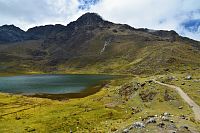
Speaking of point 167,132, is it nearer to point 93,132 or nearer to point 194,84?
point 93,132

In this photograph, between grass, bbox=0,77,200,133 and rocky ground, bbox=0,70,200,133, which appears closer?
rocky ground, bbox=0,70,200,133

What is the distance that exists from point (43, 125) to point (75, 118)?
8834mm

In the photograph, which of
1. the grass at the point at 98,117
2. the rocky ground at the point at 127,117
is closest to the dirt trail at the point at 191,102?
the rocky ground at the point at 127,117

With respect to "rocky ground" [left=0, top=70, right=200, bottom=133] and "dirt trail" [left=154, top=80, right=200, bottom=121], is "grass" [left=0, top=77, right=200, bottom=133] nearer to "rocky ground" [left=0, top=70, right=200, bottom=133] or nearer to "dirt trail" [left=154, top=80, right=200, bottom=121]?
"rocky ground" [left=0, top=70, right=200, bottom=133]

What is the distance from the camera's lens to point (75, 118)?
242ft

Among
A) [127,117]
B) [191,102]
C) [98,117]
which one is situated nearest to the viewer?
[127,117]

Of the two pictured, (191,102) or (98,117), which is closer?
(98,117)

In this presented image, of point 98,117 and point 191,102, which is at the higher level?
point 191,102

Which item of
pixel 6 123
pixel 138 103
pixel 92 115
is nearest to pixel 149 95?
pixel 138 103

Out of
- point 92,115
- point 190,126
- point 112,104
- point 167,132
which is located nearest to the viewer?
point 167,132

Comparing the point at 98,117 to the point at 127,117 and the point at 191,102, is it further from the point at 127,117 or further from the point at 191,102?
the point at 191,102

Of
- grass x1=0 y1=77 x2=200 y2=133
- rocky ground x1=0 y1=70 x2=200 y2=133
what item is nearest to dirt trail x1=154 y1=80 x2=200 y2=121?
rocky ground x1=0 y1=70 x2=200 y2=133

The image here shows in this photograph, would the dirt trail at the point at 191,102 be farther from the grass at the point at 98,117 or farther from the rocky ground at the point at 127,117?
Result: the grass at the point at 98,117

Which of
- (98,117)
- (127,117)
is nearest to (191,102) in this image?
(127,117)
